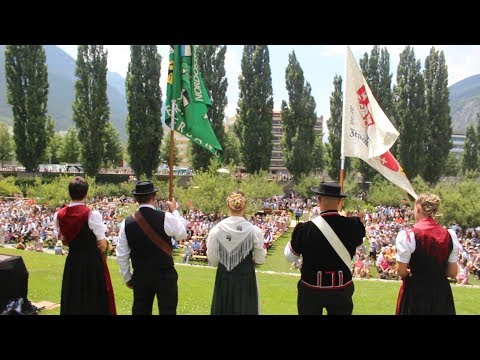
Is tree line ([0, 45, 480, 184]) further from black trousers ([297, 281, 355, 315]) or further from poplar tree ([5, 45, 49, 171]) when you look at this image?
black trousers ([297, 281, 355, 315])

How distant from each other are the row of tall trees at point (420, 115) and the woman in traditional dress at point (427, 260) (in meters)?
35.6

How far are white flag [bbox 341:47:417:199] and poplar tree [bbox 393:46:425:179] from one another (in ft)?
112

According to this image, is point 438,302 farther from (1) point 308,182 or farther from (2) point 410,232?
(1) point 308,182

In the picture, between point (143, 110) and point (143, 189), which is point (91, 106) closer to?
point (143, 110)

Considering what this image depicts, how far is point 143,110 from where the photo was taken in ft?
122

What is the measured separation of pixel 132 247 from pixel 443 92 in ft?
132

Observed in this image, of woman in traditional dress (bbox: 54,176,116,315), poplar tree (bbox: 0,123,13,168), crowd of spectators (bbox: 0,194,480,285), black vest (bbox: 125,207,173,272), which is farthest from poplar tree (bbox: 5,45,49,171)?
black vest (bbox: 125,207,173,272)

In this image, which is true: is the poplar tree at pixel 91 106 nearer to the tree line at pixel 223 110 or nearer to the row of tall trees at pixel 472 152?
the tree line at pixel 223 110

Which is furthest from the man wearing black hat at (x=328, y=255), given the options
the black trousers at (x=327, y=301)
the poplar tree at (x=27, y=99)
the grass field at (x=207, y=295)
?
the poplar tree at (x=27, y=99)

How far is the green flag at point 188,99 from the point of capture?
496 cm

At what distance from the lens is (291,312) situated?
6.80m

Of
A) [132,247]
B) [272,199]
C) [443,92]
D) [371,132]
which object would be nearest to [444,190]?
[272,199]

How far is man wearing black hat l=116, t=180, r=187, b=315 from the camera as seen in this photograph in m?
3.95

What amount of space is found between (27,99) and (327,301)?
3924 cm
